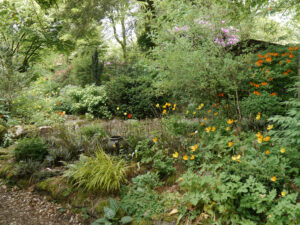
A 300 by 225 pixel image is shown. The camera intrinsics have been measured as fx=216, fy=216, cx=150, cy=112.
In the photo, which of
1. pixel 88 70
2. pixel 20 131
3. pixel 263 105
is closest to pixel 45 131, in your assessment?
pixel 20 131

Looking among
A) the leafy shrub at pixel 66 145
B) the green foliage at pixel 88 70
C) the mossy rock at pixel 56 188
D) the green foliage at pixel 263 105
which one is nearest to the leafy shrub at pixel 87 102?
the green foliage at pixel 88 70

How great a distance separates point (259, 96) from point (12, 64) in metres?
6.21

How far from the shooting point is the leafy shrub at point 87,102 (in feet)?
21.7

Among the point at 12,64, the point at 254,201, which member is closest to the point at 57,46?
the point at 12,64

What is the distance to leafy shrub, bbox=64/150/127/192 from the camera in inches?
108

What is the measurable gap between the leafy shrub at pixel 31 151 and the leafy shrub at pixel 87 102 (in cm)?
261

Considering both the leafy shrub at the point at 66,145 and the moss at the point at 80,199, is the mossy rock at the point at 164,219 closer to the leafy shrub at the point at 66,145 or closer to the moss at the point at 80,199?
the moss at the point at 80,199

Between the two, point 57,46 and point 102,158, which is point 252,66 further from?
point 57,46

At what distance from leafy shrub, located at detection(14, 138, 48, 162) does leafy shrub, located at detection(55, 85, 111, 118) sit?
261cm

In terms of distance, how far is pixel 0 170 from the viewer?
3.71 m

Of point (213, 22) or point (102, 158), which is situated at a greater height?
point (213, 22)

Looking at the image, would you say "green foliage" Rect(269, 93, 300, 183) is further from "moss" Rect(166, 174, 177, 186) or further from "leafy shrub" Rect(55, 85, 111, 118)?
"leafy shrub" Rect(55, 85, 111, 118)

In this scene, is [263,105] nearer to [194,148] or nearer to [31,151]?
[194,148]

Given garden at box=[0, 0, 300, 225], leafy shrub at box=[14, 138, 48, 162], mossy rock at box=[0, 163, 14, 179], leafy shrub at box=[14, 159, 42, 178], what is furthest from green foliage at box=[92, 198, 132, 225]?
mossy rock at box=[0, 163, 14, 179]
